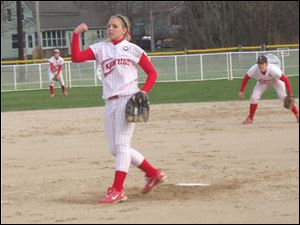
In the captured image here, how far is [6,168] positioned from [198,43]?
1841 inches

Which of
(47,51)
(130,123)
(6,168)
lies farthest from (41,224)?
(47,51)

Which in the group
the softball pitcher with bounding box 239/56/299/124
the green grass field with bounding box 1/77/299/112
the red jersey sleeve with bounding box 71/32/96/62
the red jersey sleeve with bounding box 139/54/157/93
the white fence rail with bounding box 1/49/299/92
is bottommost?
the green grass field with bounding box 1/77/299/112

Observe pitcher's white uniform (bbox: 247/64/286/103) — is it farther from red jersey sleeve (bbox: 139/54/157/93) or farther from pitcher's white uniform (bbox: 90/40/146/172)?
pitcher's white uniform (bbox: 90/40/146/172)

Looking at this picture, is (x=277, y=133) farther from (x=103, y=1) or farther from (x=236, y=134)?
(x=103, y=1)

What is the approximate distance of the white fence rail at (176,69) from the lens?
35.9m

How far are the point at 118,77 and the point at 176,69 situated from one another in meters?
Answer: 29.0

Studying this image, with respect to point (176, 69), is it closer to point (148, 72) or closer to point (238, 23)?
point (238, 23)

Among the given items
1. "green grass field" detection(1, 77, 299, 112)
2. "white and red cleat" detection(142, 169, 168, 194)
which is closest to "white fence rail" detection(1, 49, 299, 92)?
"green grass field" detection(1, 77, 299, 112)

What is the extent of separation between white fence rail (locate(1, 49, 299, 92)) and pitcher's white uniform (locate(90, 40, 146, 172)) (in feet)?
91.5

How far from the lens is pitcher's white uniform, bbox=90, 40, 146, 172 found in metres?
7.82

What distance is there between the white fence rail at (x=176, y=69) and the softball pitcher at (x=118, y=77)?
27844 mm

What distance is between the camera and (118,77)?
308 inches

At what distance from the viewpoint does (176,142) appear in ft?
43.6

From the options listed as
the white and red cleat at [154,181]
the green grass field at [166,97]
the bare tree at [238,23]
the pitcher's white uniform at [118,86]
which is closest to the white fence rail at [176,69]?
the green grass field at [166,97]
